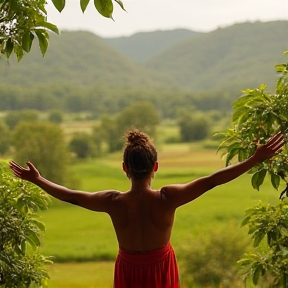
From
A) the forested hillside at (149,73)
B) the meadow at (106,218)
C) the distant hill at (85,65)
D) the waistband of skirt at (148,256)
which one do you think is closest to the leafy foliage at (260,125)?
the waistband of skirt at (148,256)

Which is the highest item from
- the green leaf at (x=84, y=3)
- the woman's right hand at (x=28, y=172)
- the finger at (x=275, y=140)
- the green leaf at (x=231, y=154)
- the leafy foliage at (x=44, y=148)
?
the leafy foliage at (x=44, y=148)

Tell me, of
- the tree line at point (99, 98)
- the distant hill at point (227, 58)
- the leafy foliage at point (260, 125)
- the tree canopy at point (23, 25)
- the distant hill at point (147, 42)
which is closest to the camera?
the tree canopy at point (23, 25)

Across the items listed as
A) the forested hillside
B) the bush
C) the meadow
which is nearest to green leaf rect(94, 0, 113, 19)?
the bush

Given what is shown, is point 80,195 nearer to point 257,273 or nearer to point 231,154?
point 231,154

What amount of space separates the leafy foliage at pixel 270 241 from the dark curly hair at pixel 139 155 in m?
0.70

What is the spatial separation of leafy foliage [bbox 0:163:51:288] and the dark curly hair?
659mm

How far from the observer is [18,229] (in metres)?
1.92

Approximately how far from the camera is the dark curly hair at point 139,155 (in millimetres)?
1377

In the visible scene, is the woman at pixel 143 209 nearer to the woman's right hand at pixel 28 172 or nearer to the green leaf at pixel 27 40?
the woman's right hand at pixel 28 172

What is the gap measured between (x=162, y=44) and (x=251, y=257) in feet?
149

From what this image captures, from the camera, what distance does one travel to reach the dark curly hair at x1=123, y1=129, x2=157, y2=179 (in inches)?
54.2

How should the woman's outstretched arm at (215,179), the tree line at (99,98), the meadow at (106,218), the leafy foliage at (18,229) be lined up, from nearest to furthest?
1. the woman's outstretched arm at (215,179)
2. the leafy foliage at (18,229)
3. the meadow at (106,218)
4. the tree line at (99,98)

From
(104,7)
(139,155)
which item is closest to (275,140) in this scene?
(139,155)

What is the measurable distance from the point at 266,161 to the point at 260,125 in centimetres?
12
